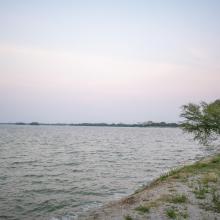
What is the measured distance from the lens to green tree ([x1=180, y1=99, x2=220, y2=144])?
3806 centimetres

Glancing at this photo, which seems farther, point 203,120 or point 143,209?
point 203,120

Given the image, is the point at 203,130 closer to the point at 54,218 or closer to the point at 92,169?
the point at 92,169

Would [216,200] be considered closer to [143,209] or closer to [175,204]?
[175,204]

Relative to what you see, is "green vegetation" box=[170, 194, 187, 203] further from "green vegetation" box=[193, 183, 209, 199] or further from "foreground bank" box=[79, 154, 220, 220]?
"green vegetation" box=[193, 183, 209, 199]

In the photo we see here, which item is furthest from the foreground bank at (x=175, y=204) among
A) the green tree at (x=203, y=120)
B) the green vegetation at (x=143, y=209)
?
the green tree at (x=203, y=120)

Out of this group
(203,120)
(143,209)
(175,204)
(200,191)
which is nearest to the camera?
(143,209)

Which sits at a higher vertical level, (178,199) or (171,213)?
(178,199)

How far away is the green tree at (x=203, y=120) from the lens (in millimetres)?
38062

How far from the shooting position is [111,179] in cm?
3325

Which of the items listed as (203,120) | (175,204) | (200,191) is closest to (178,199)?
(175,204)

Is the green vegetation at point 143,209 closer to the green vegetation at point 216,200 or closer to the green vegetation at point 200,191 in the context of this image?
the green vegetation at point 216,200

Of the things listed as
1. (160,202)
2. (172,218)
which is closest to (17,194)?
(160,202)

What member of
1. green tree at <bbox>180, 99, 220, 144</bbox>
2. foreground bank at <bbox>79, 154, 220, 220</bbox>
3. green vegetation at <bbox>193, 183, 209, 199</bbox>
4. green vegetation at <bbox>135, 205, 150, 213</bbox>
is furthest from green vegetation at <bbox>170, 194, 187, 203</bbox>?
green tree at <bbox>180, 99, 220, 144</bbox>

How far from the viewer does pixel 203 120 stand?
1521 inches
